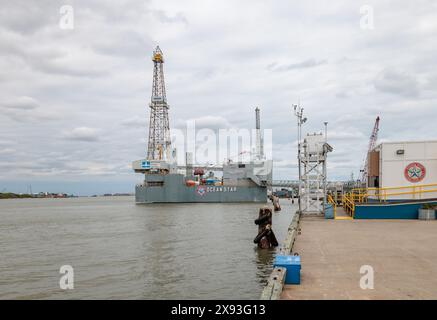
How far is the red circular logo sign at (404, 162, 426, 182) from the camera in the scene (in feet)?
73.7

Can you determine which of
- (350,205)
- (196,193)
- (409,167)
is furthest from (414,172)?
(196,193)

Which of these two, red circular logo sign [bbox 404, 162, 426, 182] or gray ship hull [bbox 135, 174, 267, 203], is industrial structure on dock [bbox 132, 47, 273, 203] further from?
red circular logo sign [bbox 404, 162, 426, 182]

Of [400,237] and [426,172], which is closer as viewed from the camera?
[400,237]

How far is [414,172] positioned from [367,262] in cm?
1486

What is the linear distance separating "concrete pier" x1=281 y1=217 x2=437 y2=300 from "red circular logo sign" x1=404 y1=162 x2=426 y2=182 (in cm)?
637

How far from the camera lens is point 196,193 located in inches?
3297

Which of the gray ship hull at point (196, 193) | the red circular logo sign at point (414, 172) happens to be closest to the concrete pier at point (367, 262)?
the red circular logo sign at point (414, 172)

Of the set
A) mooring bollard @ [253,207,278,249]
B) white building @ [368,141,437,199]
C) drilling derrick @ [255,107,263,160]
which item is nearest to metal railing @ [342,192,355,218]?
white building @ [368,141,437,199]

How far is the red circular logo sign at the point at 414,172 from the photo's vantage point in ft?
73.7

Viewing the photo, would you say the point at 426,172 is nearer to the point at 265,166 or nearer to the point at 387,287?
the point at 387,287

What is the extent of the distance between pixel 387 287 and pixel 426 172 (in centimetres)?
1725
